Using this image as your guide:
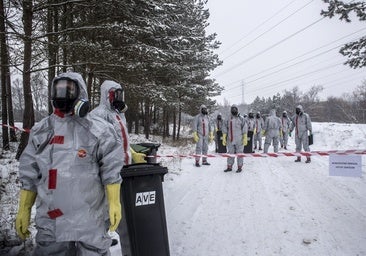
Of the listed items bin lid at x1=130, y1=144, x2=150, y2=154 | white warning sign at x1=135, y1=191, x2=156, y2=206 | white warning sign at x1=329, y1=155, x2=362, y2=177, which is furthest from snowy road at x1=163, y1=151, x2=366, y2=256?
white warning sign at x1=135, y1=191, x2=156, y2=206

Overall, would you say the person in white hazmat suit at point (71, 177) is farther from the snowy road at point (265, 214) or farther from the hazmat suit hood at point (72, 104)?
the snowy road at point (265, 214)

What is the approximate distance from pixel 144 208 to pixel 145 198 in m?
0.11

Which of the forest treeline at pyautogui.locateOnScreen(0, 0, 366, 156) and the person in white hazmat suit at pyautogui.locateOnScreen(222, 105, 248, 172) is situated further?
the person in white hazmat suit at pyautogui.locateOnScreen(222, 105, 248, 172)

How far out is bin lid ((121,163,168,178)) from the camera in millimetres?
3404

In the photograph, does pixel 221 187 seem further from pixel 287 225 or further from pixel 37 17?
pixel 37 17

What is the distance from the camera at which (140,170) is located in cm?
346

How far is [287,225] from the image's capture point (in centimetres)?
547

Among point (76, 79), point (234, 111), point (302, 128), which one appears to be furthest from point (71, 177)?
point (302, 128)

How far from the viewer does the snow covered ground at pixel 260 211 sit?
15.3 feet

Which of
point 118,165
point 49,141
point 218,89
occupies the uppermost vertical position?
point 218,89

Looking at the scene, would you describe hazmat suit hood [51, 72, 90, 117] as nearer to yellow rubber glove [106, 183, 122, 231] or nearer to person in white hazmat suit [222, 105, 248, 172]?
yellow rubber glove [106, 183, 122, 231]

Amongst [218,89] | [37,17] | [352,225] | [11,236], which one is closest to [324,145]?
[218,89]

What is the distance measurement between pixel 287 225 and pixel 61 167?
4239 mm

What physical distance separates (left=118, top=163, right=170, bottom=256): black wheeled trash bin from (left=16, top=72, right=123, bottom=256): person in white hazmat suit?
23.7 inches
